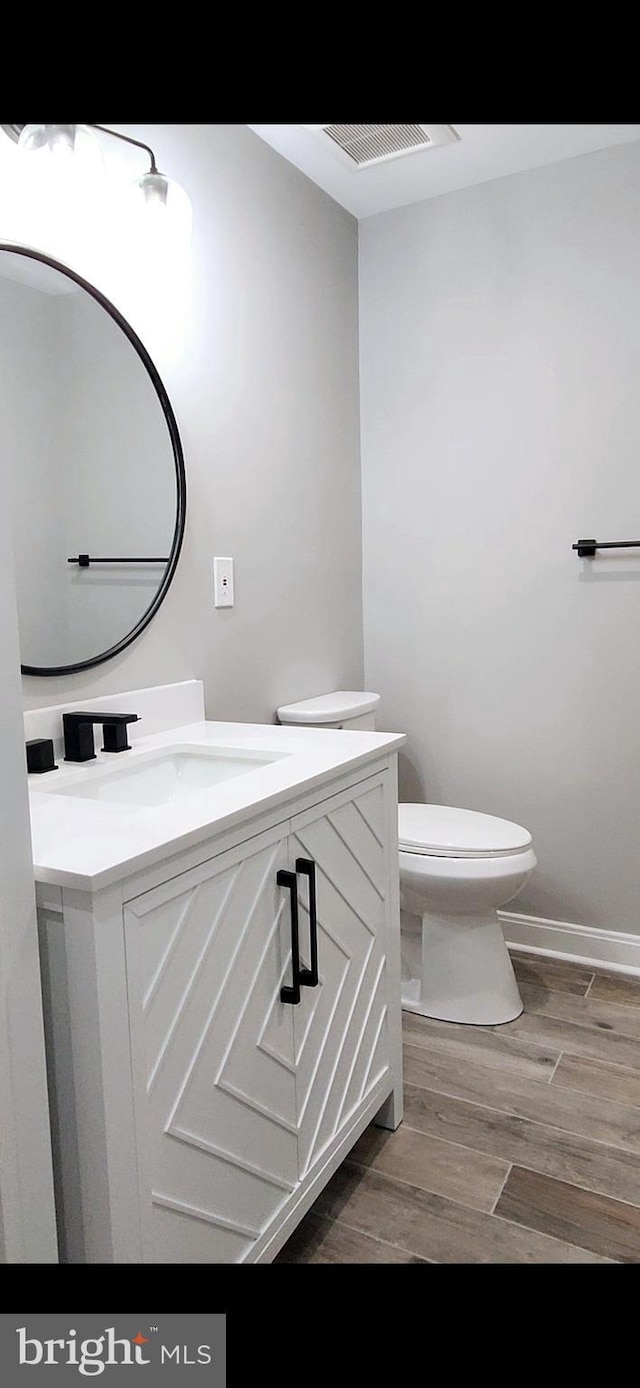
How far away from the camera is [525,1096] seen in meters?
1.73

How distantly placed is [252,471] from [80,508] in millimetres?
620

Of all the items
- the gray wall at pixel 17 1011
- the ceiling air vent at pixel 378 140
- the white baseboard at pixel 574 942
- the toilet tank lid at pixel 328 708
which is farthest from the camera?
the white baseboard at pixel 574 942

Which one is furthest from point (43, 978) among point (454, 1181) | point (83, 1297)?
point (454, 1181)

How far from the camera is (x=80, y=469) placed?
1.46 meters

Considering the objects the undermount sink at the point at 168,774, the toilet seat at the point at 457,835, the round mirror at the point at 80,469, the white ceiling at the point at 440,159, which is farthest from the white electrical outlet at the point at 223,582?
the white ceiling at the point at 440,159

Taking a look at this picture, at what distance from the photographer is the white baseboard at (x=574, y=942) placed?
2.28 meters

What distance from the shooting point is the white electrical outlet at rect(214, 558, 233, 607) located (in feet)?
6.08

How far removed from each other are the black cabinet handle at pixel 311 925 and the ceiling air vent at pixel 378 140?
1735mm

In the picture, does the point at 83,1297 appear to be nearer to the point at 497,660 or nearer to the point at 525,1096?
the point at 525,1096

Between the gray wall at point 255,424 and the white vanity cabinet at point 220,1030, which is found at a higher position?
the gray wall at point 255,424

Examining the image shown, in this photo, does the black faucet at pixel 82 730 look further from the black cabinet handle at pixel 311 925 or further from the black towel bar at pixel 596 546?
the black towel bar at pixel 596 546

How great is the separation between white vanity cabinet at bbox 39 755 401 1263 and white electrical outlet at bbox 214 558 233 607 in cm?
61

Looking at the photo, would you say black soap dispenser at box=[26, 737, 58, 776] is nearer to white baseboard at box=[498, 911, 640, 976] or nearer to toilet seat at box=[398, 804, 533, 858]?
toilet seat at box=[398, 804, 533, 858]

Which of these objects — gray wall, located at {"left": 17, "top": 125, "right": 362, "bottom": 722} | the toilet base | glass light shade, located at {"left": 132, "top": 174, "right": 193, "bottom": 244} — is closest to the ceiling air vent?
gray wall, located at {"left": 17, "top": 125, "right": 362, "bottom": 722}
